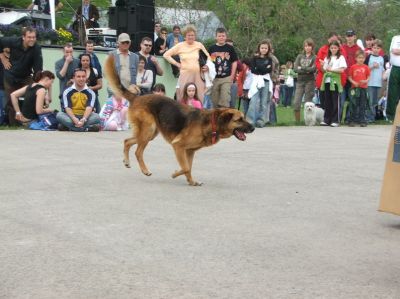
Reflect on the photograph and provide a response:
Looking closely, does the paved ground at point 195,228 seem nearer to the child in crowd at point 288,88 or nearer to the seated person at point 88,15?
the seated person at point 88,15

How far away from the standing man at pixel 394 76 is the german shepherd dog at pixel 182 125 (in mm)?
9359

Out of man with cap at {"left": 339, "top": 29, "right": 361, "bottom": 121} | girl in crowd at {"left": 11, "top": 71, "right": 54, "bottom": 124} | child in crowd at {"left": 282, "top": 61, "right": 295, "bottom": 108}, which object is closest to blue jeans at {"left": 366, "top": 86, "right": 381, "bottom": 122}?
man with cap at {"left": 339, "top": 29, "right": 361, "bottom": 121}

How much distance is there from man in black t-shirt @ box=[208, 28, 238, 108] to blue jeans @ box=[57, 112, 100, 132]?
10.1ft

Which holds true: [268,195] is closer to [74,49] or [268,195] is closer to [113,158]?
[113,158]

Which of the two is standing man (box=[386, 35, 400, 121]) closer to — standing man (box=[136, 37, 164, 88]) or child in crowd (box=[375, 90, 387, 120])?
child in crowd (box=[375, 90, 387, 120])

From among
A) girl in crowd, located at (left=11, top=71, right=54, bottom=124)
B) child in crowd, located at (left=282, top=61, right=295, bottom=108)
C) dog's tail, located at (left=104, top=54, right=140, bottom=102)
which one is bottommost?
child in crowd, located at (left=282, top=61, right=295, bottom=108)

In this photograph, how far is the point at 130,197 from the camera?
798 cm

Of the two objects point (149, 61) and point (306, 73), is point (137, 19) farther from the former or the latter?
point (306, 73)

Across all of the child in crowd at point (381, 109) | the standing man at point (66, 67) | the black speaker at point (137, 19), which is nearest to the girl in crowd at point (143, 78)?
the standing man at point (66, 67)

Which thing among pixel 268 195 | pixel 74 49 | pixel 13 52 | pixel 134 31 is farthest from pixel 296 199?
pixel 134 31

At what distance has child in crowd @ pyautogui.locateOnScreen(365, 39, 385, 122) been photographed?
1847cm

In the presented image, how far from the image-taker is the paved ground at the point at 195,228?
496 cm

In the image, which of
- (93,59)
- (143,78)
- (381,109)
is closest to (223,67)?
(143,78)

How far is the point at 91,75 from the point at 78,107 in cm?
164
